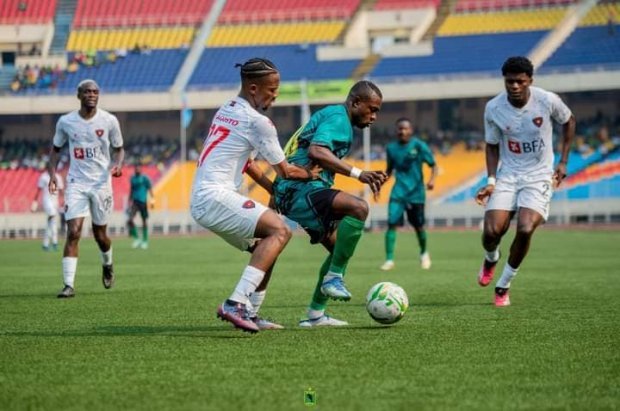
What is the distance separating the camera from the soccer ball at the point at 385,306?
9383 millimetres

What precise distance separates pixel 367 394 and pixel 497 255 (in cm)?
651

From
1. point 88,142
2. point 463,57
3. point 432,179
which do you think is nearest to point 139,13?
point 463,57

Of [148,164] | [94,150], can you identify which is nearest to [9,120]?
[148,164]

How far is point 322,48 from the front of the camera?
5662 cm

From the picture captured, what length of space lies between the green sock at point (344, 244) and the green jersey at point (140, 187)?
2357cm

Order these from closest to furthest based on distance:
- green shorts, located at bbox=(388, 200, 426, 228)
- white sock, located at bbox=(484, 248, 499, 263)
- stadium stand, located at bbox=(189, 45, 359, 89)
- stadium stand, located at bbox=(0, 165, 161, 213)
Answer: white sock, located at bbox=(484, 248, 499, 263) < green shorts, located at bbox=(388, 200, 426, 228) < stadium stand, located at bbox=(0, 165, 161, 213) < stadium stand, located at bbox=(189, 45, 359, 89)

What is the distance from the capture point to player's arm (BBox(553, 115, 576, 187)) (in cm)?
1140

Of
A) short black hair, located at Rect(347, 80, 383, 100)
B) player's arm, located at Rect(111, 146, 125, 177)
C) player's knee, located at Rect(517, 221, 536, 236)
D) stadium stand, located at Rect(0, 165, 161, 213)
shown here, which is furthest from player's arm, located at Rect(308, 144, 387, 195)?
stadium stand, located at Rect(0, 165, 161, 213)

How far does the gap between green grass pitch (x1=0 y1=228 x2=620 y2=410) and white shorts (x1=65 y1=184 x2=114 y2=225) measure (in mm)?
975

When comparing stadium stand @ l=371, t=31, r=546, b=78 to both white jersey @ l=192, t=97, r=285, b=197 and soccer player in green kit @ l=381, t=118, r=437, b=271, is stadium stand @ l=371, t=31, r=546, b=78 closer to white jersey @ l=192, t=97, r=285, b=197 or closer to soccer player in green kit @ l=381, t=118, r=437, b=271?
soccer player in green kit @ l=381, t=118, r=437, b=271

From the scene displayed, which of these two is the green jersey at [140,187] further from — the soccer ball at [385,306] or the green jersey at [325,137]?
the soccer ball at [385,306]

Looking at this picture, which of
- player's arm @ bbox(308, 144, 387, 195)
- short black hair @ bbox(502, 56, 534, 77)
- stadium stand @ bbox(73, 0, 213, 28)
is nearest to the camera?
player's arm @ bbox(308, 144, 387, 195)

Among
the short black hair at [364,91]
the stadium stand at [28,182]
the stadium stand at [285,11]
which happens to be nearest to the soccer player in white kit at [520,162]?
the short black hair at [364,91]

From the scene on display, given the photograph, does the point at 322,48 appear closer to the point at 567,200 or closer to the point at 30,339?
the point at 567,200
